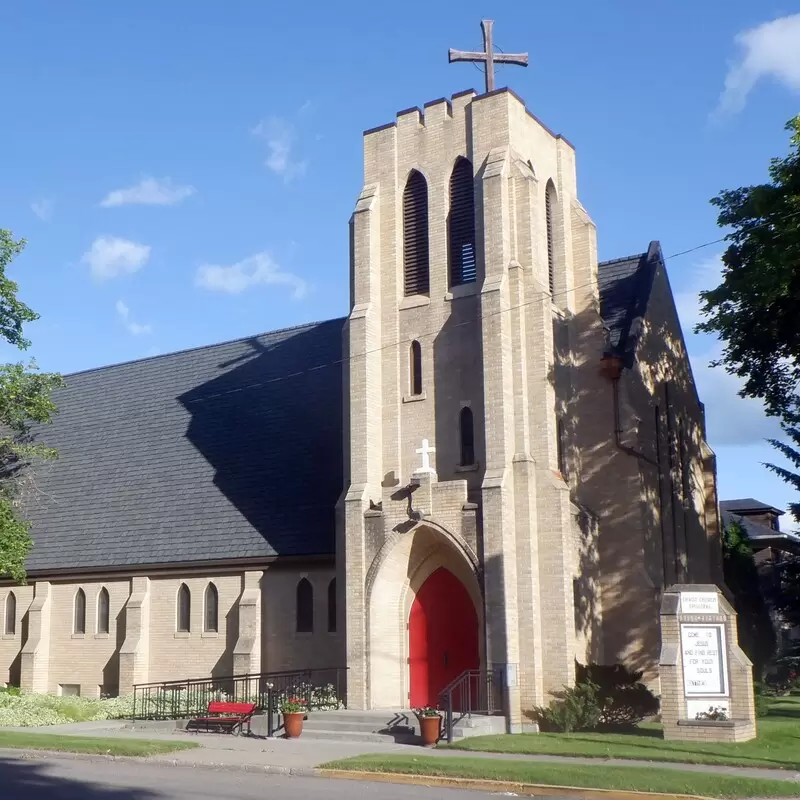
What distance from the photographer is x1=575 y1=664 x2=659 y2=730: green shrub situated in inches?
897

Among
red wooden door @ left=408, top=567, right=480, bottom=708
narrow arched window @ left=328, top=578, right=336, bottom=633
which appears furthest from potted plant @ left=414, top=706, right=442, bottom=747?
narrow arched window @ left=328, top=578, right=336, bottom=633

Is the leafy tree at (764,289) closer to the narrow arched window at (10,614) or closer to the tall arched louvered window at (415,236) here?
the tall arched louvered window at (415,236)

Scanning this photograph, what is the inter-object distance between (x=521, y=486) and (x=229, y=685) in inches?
393

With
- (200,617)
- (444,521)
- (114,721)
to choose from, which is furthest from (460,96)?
(114,721)

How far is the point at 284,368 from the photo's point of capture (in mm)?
34531

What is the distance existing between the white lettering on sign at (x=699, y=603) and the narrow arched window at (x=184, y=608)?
14726 millimetres

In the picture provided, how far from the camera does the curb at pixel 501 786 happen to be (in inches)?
566

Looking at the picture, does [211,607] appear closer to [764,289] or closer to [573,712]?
[573,712]

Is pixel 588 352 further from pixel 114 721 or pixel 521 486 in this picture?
pixel 114 721

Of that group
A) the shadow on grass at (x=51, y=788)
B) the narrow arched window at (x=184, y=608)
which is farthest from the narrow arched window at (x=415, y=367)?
the shadow on grass at (x=51, y=788)

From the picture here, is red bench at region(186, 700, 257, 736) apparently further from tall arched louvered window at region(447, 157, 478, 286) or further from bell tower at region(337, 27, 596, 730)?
tall arched louvered window at region(447, 157, 478, 286)

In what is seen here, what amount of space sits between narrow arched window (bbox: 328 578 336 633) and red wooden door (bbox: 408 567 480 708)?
9.21 feet

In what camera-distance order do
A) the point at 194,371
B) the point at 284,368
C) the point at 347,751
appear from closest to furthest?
the point at 347,751
the point at 284,368
the point at 194,371

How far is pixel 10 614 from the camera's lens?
1324 inches
